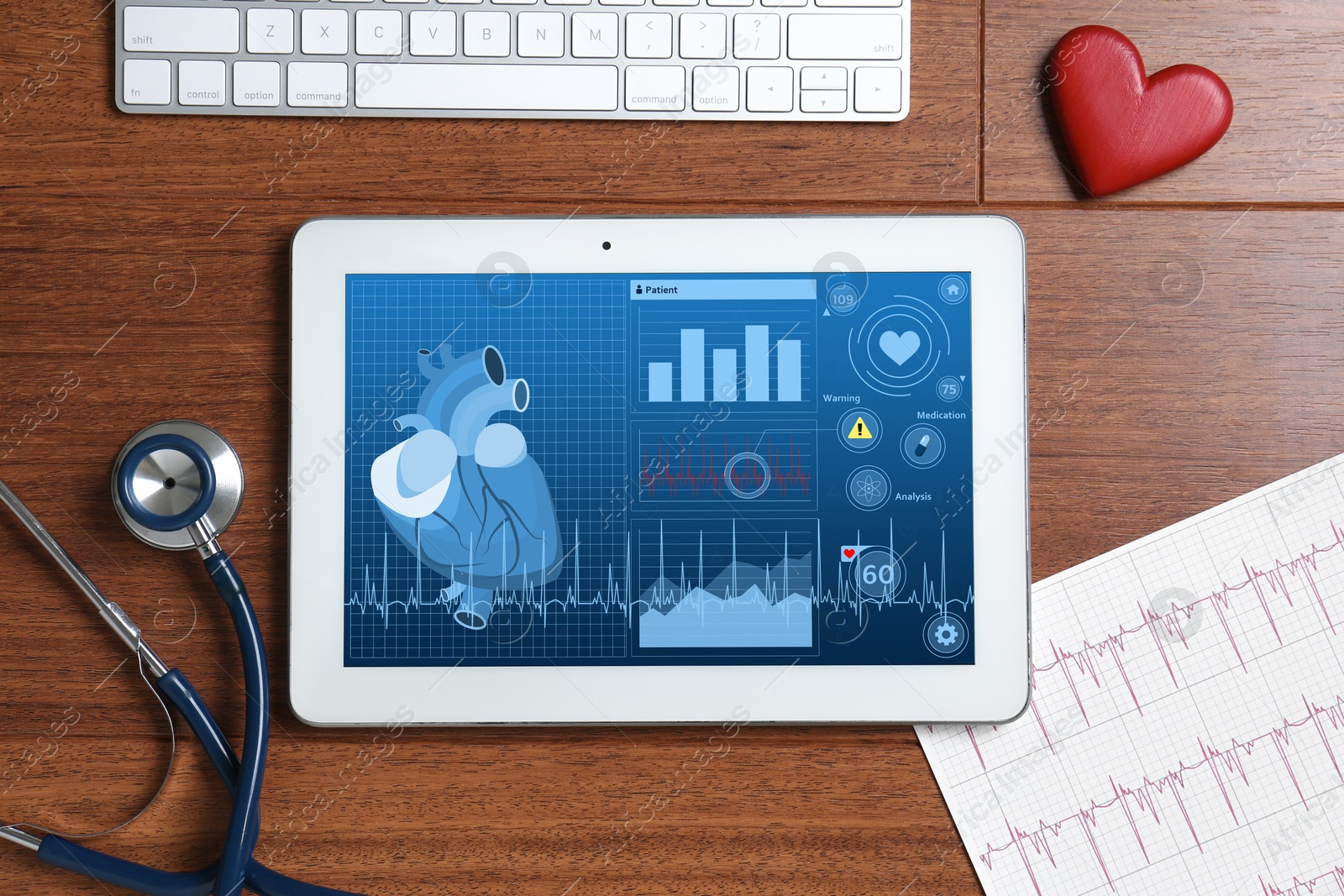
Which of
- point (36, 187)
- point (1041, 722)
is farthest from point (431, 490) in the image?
point (1041, 722)

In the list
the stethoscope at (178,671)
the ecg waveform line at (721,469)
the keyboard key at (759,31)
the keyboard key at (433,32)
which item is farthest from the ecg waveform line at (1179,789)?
the keyboard key at (433,32)

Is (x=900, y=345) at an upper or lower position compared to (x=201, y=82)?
lower

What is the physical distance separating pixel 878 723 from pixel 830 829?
0.33 ft

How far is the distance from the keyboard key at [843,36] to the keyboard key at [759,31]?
0.01 metres

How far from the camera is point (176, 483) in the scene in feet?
1.87

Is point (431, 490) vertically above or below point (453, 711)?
above

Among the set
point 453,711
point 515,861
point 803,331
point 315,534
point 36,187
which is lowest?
point 515,861

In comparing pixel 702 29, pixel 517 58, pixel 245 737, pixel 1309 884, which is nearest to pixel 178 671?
pixel 245 737

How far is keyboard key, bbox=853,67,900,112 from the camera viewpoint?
0.59 metres

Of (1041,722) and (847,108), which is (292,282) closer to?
(847,108)

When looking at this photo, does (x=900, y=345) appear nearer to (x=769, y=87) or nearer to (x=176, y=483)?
(x=769, y=87)

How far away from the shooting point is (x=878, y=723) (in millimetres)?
588

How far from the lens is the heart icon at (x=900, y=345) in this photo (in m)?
0.58

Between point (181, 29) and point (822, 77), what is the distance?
0.52 meters
